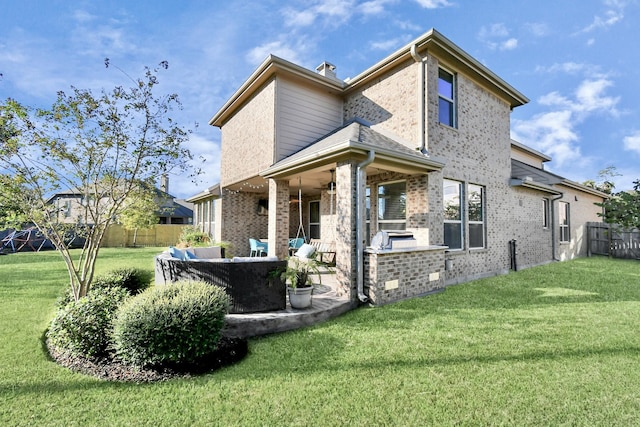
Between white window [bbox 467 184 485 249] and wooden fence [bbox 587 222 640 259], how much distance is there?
11338 millimetres

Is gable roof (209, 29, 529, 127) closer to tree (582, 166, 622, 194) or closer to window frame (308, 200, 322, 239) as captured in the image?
window frame (308, 200, 322, 239)

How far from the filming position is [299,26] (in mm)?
9289

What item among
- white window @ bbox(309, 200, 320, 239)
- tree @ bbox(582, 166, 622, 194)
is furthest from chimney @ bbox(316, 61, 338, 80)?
tree @ bbox(582, 166, 622, 194)

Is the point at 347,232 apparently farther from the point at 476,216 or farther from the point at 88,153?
the point at 476,216

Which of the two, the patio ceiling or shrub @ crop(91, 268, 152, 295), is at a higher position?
the patio ceiling

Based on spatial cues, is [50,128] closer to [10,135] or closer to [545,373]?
[10,135]

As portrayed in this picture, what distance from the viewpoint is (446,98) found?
834cm

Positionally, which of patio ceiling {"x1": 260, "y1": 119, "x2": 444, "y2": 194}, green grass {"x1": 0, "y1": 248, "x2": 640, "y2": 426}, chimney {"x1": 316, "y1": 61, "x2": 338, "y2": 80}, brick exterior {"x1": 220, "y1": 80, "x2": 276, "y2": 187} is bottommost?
green grass {"x1": 0, "y1": 248, "x2": 640, "y2": 426}

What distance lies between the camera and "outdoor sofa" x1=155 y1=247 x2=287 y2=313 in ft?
15.6

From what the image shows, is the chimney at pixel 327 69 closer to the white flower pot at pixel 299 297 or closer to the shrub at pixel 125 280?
the white flower pot at pixel 299 297

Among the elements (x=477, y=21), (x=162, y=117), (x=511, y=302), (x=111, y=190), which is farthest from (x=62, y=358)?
(x=477, y=21)

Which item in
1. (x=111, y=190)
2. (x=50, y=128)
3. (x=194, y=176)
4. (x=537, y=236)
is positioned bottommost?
(x=537, y=236)

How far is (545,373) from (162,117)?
22.6 feet

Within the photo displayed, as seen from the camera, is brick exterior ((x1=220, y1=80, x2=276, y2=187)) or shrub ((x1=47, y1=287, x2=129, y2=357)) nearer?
shrub ((x1=47, y1=287, x2=129, y2=357))
